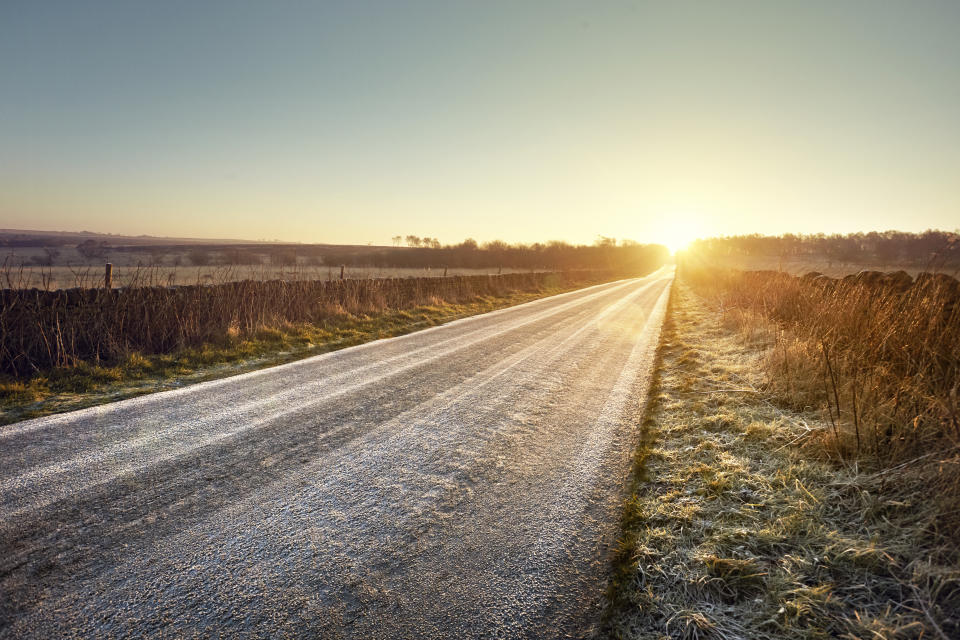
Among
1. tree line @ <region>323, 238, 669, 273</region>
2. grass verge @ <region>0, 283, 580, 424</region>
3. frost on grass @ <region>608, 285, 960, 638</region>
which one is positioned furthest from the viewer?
tree line @ <region>323, 238, 669, 273</region>

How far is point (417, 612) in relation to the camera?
2.02 m

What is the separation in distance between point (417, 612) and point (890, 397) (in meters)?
4.20

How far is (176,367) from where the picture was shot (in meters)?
6.55

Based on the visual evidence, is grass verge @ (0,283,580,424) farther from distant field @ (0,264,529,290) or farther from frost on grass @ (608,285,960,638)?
frost on grass @ (608,285,960,638)

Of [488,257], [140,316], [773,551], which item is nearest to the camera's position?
[773,551]

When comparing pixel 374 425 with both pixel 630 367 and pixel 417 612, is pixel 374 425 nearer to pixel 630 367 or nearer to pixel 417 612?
pixel 417 612

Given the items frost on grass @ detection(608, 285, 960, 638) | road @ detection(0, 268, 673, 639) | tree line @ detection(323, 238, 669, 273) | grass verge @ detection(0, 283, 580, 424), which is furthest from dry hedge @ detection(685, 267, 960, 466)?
tree line @ detection(323, 238, 669, 273)

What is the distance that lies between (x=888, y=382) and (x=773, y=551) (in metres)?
2.40

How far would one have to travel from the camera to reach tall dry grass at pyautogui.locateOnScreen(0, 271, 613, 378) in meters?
6.04

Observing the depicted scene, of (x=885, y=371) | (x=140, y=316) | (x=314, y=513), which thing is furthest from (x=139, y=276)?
(x=885, y=371)

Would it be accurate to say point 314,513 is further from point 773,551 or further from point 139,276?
point 139,276

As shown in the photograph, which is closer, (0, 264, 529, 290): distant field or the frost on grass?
the frost on grass

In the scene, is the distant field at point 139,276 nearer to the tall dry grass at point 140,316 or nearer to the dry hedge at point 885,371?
the tall dry grass at point 140,316

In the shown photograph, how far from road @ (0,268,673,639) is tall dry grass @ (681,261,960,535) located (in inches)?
68.6
